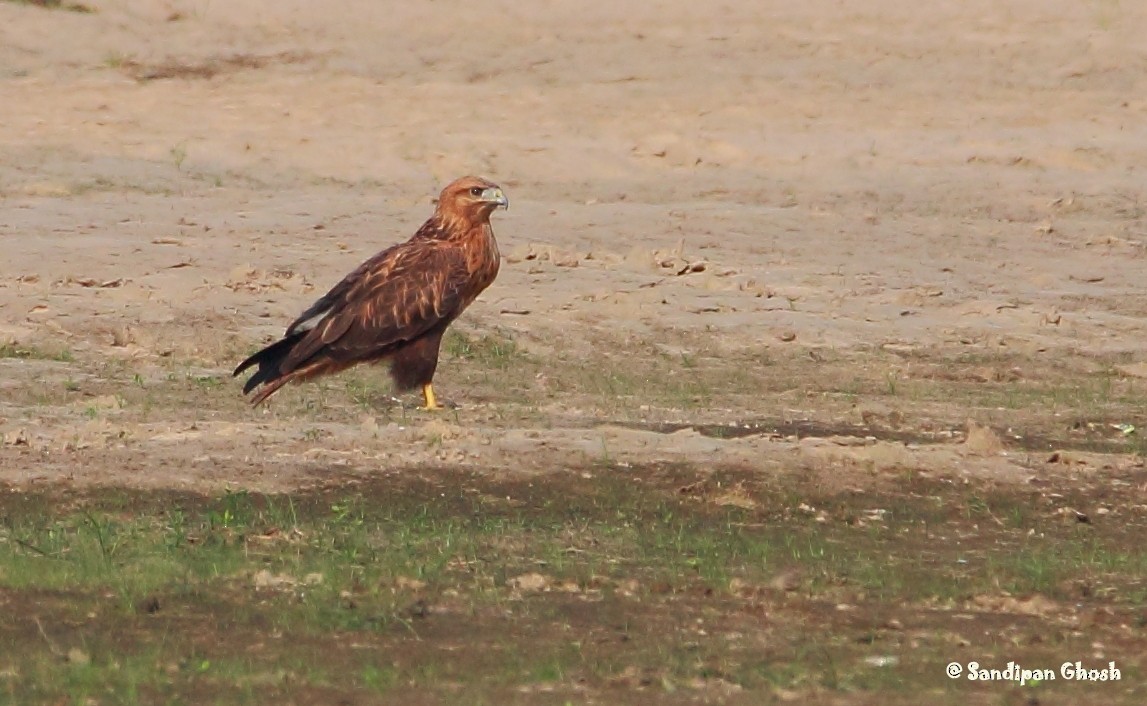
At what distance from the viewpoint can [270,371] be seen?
9.43m

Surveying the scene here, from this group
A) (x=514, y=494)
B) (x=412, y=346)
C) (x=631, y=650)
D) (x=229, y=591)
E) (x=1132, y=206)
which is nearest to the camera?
(x=631, y=650)

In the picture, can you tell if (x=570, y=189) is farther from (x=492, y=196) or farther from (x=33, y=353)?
(x=33, y=353)

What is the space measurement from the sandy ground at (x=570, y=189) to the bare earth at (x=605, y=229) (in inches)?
1.2

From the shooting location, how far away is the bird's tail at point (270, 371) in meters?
9.38

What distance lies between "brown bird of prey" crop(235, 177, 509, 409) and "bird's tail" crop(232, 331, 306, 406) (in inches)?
0.6

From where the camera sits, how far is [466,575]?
6910 mm

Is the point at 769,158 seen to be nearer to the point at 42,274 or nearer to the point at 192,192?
the point at 192,192

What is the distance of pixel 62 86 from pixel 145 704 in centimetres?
1026

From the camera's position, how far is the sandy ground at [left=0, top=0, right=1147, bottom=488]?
390 inches

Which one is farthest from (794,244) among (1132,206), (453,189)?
(453,189)

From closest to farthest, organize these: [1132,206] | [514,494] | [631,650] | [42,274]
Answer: [631,650], [514,494], [42,274], [1132,206]

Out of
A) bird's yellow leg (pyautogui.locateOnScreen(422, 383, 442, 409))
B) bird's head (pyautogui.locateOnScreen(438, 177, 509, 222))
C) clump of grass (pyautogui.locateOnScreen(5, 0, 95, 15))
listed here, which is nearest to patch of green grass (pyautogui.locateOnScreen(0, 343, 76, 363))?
bird's yellow leg (pyautogui.locateOnScreen(422, 383, 442, 409))

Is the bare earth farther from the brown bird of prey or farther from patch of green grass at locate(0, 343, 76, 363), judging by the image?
the brown bird of prey

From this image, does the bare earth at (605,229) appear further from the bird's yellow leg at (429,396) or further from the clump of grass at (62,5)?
the bird's yellow leg at (429,396)
